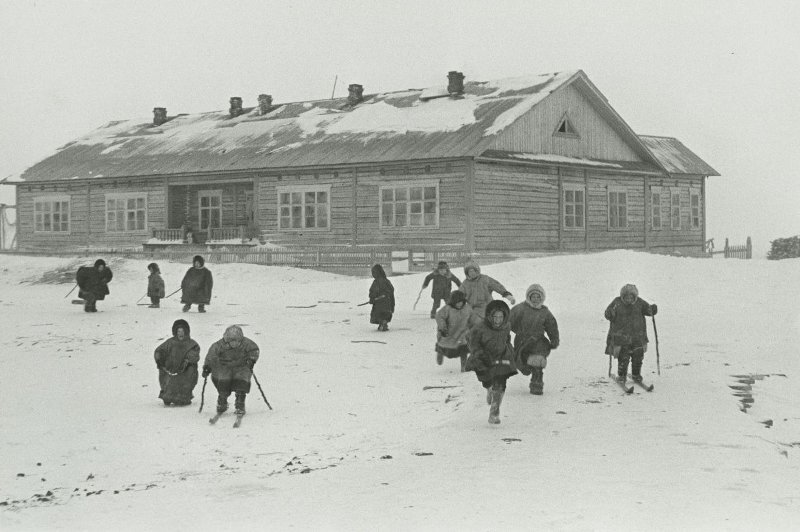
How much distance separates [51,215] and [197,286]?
69.1 ft

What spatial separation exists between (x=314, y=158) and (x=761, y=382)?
2110 cm

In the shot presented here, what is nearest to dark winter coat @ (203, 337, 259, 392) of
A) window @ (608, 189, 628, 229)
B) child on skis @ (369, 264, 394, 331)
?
child on skis @ (369, 264, 394, 331)

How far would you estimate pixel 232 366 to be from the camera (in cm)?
1250

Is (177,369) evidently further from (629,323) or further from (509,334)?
(629,323)

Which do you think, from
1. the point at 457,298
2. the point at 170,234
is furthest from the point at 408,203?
the point at 457,298

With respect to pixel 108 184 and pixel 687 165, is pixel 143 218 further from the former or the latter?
pixel 687 165

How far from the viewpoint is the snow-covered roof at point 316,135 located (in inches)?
1262

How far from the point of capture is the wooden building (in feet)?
103

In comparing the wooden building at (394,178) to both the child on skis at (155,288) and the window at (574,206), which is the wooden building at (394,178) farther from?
the child on skis at (155,288)

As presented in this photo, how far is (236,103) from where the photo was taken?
139ft

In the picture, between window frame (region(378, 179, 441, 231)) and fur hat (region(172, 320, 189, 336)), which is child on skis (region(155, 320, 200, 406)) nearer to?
fur hat (region(172, 320, 189, 336))

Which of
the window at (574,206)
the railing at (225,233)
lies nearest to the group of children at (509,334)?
the window at (574,206)

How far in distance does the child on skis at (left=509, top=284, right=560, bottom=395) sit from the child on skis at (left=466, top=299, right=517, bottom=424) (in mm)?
1443

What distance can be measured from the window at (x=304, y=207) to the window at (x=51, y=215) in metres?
10.2
